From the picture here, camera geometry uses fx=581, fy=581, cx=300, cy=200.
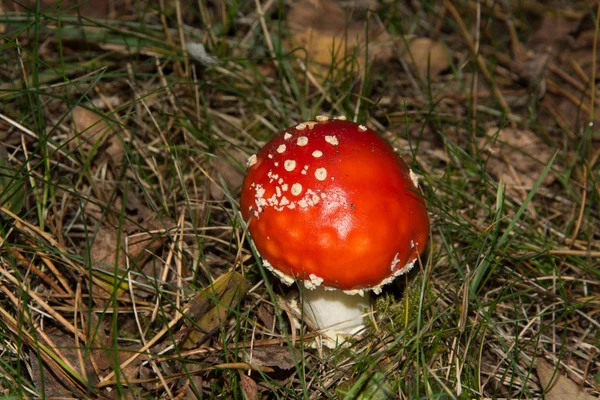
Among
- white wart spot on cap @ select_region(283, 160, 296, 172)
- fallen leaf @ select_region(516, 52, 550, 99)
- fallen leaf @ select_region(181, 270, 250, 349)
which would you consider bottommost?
fallen leaf @ select_region(181, 270, 250, 349)

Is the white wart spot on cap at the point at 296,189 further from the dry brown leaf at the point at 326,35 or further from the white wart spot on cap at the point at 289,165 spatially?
the dry brown leaf at the point at 326,35

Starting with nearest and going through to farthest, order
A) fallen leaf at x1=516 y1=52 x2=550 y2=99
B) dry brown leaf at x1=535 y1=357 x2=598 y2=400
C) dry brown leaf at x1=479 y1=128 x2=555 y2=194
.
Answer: dry brown leaf at x1=535 y1=357 x2=598 y2=400, dry brown leaf at x1=479 y1=128 x2=555 y2=194, fallen leaf at x1=516 y1=52 x2=550 y2=99

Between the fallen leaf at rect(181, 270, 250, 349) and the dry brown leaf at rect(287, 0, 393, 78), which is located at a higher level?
the dry brown leaf at rect(287, 0, 393, 78)

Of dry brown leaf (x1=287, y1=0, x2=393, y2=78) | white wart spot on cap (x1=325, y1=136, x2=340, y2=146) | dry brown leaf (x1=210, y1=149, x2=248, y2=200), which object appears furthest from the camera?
dry brown leaf (x1=287, y1=0, x2=393, y2=78)

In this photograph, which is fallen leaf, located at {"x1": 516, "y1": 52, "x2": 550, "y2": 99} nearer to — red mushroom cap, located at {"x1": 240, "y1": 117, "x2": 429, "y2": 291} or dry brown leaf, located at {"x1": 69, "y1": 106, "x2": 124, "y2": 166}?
red mushroom cap, located at {"x1": 240, "y1": 117, "x2": 429, "y2": 291}

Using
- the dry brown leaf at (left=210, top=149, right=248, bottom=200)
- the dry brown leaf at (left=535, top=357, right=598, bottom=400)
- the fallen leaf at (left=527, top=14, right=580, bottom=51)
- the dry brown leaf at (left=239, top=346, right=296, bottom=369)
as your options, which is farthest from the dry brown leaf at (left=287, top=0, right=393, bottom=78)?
the dry brown leaf at (left=535, top=357, right=598, bottom=400)

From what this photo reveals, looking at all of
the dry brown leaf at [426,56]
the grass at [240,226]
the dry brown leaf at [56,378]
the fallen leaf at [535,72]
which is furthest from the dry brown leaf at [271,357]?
the fallen leaf at [535,72]
